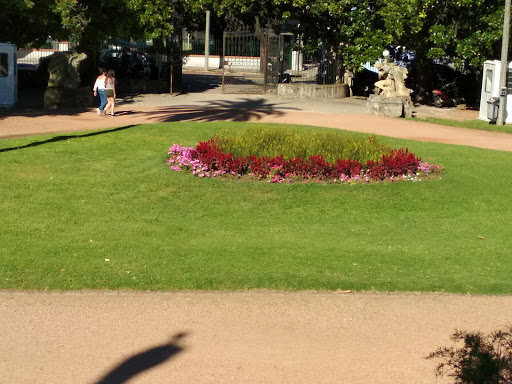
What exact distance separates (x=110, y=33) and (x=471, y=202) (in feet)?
53.3

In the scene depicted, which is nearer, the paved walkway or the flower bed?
the paved walkway

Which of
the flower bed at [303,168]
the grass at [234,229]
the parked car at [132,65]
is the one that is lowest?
the grass at [234,229]

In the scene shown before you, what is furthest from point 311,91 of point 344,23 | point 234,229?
point 234,229

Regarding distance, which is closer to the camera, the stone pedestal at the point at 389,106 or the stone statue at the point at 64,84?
the stone statue at the point at 64,84

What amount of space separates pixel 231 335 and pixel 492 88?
1899cm

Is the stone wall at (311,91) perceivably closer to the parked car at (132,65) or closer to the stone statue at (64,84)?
the parked car at (132,65)

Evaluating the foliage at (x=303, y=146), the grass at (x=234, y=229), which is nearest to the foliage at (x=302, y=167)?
the foliage at (x=303, y=146)

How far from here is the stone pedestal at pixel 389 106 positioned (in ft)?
76.3

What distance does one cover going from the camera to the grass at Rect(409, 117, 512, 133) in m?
21.8

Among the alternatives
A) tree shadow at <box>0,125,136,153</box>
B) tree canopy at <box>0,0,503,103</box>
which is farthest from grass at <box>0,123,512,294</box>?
tree canopy at <box>0,0,503,103</box>

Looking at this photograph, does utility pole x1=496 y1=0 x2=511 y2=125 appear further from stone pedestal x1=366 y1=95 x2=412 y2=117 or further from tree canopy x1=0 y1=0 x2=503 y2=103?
stone pedestal x1=366 y1=95 x2=412 y2=117

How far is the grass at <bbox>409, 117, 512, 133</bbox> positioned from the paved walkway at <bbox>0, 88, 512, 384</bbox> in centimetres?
1531

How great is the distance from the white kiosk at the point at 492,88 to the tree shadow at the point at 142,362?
18632 mm

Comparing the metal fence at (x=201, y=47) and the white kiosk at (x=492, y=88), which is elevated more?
the metal fence at (x=201, y=47)
